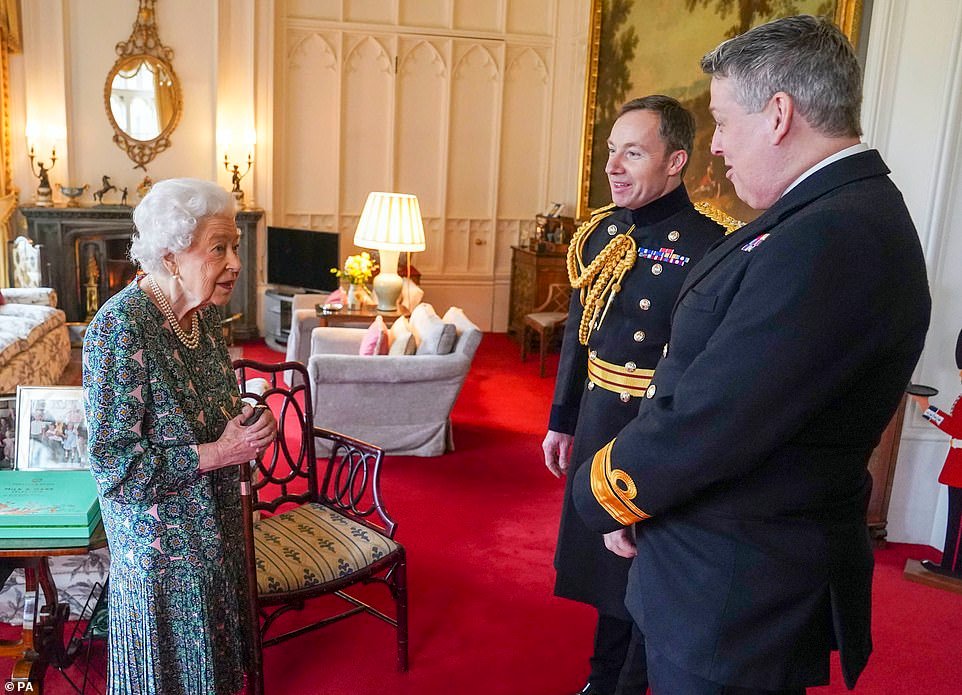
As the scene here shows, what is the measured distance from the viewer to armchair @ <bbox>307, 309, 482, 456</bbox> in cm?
478

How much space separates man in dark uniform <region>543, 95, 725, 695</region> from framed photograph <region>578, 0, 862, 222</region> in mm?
2228

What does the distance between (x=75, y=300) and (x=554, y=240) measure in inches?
179

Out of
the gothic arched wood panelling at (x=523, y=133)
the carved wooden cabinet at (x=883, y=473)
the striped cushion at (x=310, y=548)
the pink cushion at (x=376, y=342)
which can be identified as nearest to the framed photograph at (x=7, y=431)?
the striped cushion at (x=310, y=548)

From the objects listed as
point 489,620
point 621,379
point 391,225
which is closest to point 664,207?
point 621,379

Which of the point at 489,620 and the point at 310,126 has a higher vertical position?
the point at 310,126

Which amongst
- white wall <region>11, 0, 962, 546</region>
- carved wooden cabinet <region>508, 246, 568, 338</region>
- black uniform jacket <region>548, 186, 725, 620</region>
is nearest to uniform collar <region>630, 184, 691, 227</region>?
black uniform jacket <region>548, 186, 725, 620</region>

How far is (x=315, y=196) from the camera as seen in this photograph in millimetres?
8414

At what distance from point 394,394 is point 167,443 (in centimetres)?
300

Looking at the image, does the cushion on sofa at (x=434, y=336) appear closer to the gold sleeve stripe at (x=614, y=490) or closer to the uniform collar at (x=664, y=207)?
the uniform collar at (x=664, y=207)

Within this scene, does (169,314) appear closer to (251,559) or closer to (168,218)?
(168,218)

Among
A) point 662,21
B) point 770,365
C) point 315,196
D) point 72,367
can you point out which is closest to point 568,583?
point 770,365

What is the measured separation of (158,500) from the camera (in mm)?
1948

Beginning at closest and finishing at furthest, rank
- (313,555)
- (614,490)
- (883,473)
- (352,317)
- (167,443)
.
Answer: (614,490) → (167,443) → (313,555) → (883,473) → (352,317)

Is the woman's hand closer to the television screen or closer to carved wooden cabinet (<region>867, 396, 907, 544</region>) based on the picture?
carved wooden cabinet (<region>867, 396, 907, 544</region>)
